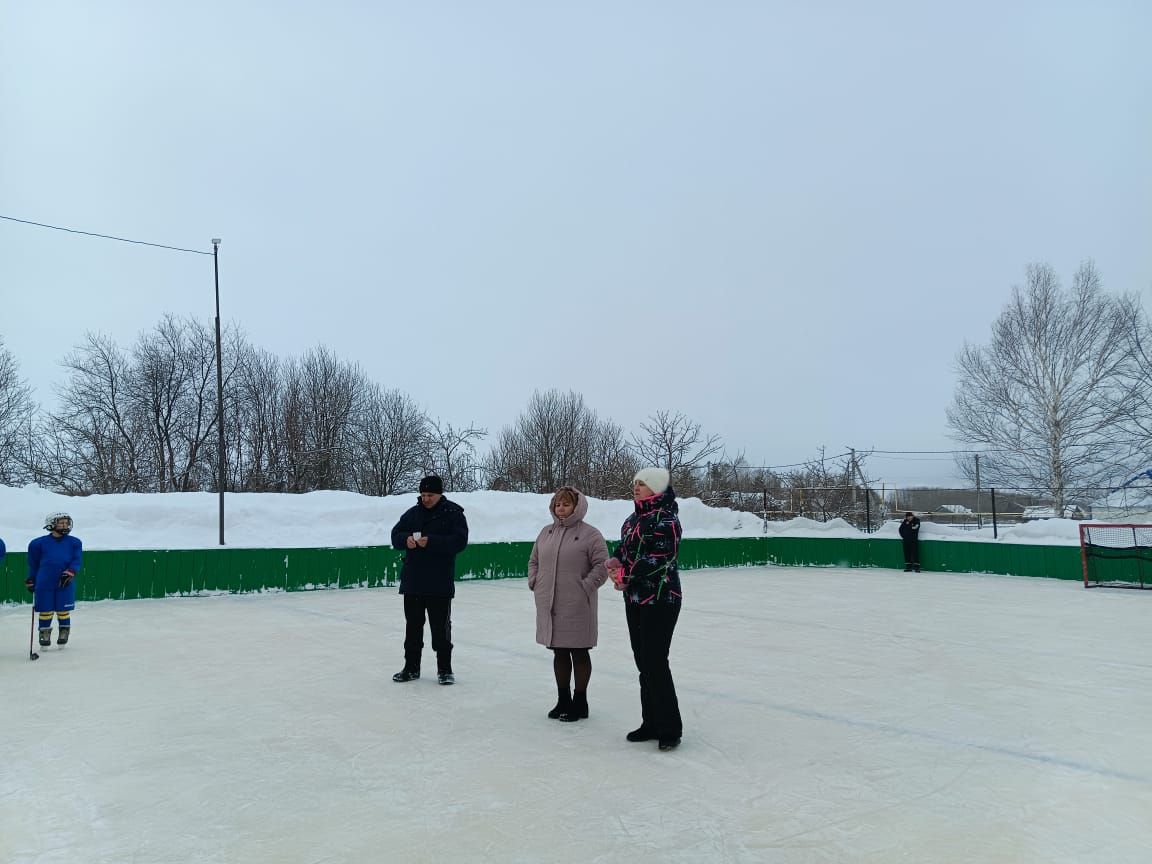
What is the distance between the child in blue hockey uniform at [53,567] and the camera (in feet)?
27.2

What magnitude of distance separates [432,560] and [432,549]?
0.10 metres

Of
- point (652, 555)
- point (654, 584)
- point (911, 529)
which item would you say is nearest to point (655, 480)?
point (652, 555)

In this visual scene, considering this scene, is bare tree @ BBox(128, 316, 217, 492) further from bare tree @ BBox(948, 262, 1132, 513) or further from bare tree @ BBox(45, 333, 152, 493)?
bare tree @ BBox(948, 262, 1132, 513)

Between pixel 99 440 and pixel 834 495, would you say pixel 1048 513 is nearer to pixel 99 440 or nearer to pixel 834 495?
pixel 834 495

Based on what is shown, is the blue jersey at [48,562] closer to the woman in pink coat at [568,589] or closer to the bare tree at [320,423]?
the woman in pink coat at [568,589]

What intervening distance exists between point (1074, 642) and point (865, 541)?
497 inches

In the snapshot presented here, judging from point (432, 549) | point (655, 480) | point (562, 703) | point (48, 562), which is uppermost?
point (655, 480)

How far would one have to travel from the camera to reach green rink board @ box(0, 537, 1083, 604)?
13781 mm

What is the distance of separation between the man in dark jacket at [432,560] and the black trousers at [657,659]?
2053 mm

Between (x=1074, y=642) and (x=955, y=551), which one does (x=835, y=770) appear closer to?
(x=1074, y=642)

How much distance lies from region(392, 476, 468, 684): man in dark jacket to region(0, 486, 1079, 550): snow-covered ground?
40.6 feet

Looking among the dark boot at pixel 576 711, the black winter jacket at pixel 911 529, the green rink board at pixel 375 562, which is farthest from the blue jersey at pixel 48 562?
the black winter jacket at pixel 911 529

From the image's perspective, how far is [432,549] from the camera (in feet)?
21.5

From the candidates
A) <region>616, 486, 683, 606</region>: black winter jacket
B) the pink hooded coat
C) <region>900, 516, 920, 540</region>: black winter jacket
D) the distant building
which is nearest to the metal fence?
the distant building
